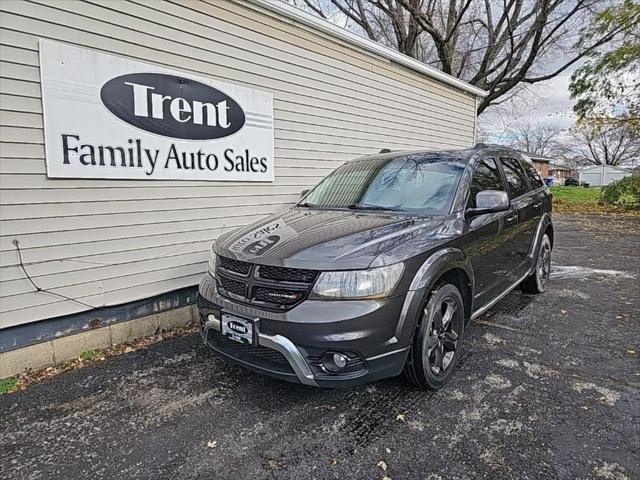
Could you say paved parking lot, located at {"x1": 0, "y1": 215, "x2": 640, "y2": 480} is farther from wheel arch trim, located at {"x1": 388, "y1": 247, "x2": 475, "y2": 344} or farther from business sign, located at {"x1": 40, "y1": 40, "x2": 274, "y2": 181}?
business sign, located at {"x1": 40, "y1": 40, "x2": 274, "y2": 181}

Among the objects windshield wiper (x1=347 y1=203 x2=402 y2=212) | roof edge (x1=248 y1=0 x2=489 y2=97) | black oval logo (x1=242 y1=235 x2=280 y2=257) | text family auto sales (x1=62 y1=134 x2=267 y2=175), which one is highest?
roof edge (x1=248 y1=0 x2=489 y2=97)

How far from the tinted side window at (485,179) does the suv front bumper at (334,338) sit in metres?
1.38

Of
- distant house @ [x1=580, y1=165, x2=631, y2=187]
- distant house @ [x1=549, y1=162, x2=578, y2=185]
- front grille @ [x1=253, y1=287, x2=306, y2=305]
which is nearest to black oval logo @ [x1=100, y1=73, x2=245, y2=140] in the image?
front grille @ [x1=253, y1=287, x2=306, y2=305]

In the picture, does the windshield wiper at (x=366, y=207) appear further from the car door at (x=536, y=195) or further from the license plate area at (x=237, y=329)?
the car door at (x=536, y=195)

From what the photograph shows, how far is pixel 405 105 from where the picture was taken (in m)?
7.17

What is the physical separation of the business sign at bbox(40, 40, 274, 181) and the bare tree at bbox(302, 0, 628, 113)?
11135 mm

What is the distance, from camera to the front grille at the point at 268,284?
7.93ft

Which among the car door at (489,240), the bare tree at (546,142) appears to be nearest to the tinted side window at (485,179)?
the car door at (489,240)

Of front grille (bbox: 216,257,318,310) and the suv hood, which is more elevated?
the suv hood

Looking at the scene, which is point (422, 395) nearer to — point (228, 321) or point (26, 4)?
point (228, 321)

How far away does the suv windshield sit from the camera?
10.7 feet

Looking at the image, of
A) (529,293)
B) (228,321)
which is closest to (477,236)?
(228,321)

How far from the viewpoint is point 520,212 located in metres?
4.16

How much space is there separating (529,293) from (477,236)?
7.80 ft
